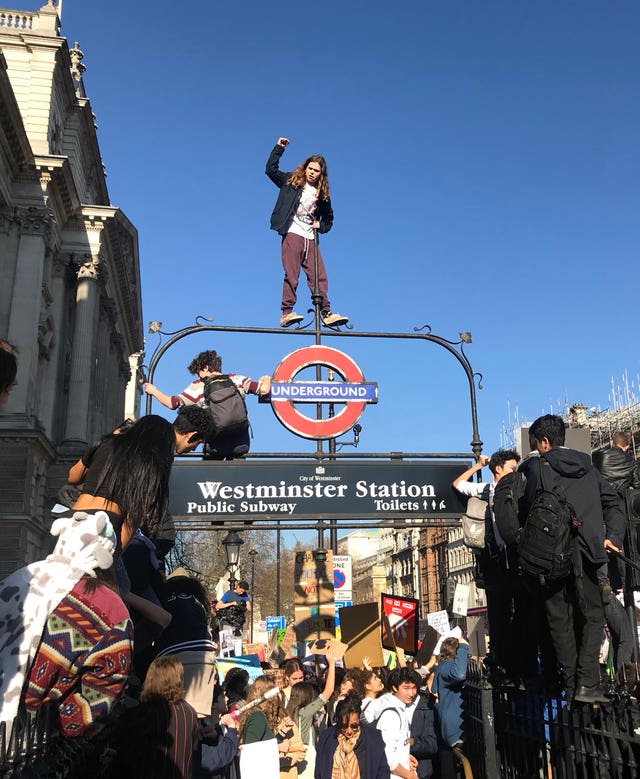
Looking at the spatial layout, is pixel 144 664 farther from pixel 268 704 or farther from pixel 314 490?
pixel 314 490

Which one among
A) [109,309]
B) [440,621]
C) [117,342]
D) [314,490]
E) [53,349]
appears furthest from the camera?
[117,342]

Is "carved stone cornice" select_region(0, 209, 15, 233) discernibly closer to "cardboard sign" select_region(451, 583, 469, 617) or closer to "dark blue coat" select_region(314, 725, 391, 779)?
"cardboard sign" select_region(451, 583, 469, 617)

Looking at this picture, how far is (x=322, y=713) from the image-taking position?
35.5ft

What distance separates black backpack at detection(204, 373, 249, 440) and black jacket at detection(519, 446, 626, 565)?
307 centimetres

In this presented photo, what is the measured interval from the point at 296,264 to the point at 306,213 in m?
0.82

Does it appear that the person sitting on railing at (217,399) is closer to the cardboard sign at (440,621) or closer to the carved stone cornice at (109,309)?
the cardboard sign at (440,621)

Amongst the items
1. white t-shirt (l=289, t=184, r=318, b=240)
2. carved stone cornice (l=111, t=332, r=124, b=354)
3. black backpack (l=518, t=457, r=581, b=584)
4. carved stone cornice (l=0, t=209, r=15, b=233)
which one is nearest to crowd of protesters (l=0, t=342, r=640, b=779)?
black backpack (l=518, t=457, r=581, b=584)

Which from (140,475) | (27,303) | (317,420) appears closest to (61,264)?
(27,303)

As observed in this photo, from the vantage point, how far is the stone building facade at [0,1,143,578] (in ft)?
103

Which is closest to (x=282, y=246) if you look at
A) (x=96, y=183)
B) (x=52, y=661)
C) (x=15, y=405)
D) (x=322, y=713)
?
(x=322, y=713)

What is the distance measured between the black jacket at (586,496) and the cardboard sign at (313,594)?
510cm

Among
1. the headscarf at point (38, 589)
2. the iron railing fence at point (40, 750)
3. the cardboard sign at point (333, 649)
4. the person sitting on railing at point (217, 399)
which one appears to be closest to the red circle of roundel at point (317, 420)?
the person sitting on railing at point (217, 399)

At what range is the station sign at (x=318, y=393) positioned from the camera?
991 cm

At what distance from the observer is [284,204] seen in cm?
1179
